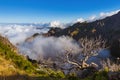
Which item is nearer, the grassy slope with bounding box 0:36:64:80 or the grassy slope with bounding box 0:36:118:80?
the grassy slope with bounding box 0:36:118:80

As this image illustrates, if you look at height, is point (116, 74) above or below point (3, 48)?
below

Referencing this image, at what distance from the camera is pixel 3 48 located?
23.3 m

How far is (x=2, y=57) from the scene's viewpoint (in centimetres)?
2119

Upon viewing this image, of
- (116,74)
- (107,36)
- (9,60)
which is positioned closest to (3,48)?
(9,60)

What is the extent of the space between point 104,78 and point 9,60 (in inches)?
292

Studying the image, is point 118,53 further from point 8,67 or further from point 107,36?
point 8,67

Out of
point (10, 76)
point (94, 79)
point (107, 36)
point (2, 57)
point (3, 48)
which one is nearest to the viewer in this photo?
point (10, 76)

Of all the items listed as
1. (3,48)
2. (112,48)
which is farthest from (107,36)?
(3,48)

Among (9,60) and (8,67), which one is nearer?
(8,67)

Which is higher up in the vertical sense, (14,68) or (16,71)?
(14,68)

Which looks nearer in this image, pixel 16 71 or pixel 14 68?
pixel 16 71

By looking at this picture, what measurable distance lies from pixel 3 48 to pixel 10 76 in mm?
7031

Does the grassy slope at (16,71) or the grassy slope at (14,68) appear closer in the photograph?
the grassy slope at (16,71)

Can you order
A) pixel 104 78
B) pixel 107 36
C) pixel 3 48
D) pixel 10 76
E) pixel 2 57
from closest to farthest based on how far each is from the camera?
pixel 10 76, pixel 104 78, pixel 2 57, pixel 3 48, pixel 107 36
